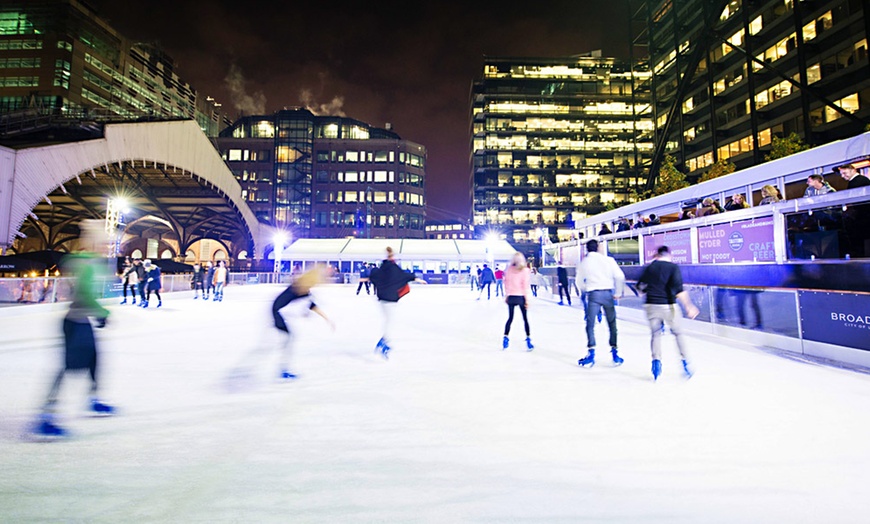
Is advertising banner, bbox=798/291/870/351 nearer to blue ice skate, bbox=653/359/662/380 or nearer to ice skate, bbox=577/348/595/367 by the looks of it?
blue ice skate, bbox=653/359/662/380

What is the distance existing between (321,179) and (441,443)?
214 ft

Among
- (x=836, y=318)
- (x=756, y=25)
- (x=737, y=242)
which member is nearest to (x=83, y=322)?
(x=836, y=318)

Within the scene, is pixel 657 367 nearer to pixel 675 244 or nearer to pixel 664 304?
pixel 664 304

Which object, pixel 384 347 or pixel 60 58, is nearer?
pixel 384 347

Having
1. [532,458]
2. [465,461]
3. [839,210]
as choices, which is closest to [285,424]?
[465,461]

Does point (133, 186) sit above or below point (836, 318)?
above

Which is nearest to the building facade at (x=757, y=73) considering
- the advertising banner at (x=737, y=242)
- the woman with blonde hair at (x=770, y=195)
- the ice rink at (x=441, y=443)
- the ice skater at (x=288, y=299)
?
the advertising banner at (x=737, y=242)

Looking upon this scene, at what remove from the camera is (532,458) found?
2842 mm

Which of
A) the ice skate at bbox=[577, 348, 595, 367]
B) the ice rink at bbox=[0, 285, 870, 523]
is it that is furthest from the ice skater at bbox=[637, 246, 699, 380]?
the ice skate at bbox=[577, 348, 595, 367]

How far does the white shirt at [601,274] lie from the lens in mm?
5859

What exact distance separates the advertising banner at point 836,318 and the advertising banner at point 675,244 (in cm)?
383

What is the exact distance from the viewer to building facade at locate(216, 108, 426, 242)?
207 ft

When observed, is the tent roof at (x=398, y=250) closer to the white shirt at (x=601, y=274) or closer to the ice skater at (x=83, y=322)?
the white shirt at (x=601, y=274)

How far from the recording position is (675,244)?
10.9 m
